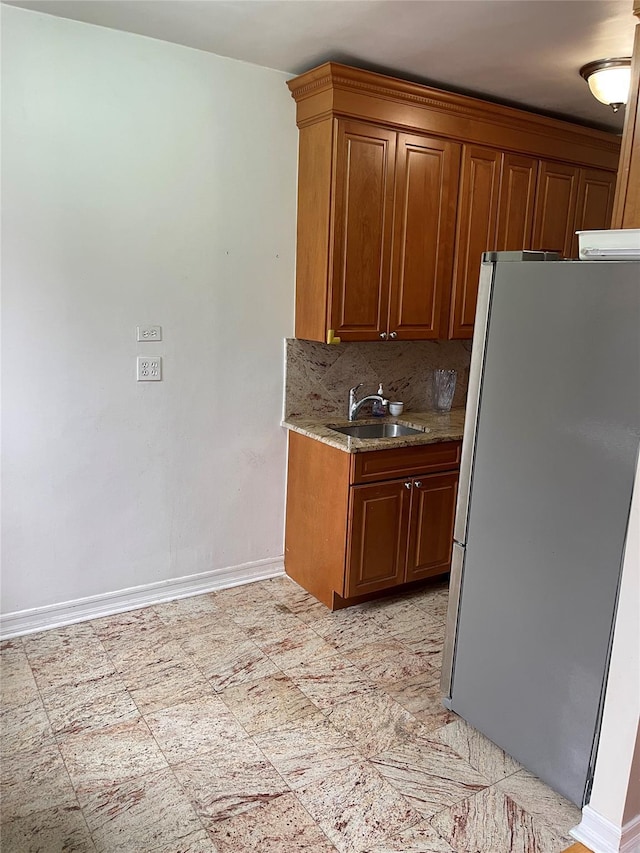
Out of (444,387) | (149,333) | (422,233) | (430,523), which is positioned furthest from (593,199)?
(149,333)

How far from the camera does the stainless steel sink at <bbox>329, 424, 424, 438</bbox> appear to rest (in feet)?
11.6

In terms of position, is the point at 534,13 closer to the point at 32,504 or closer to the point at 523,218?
the point at 523,218

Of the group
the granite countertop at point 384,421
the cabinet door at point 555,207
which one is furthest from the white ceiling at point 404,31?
the granite countertop at point 384,421

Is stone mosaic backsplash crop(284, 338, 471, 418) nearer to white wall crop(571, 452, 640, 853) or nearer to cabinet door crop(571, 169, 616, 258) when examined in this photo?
cabinet door crop(571, 169, 616, 258)

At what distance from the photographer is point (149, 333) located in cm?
306

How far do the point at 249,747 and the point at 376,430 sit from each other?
1833 millimetres

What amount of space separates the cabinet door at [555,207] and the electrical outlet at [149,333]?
88.0 inches

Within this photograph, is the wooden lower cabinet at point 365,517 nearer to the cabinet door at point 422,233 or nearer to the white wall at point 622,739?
the cabinet door at point 422,233

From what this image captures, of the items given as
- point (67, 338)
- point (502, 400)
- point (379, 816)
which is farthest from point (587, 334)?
point (67, 338)

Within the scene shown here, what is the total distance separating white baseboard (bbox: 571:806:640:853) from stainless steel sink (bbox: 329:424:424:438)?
1.93 metres

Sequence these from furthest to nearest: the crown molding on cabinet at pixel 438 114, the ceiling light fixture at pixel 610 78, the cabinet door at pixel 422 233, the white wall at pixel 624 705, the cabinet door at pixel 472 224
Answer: the cabinet door at pixel 472 224 → the cabinet door at pixel 422 233 → the crown molding on cabinet at pixel 438 114 → the ceiling light fixture at pixel 610 78 → the white wall at pixel 624 705

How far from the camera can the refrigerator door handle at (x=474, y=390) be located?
2.22 metres

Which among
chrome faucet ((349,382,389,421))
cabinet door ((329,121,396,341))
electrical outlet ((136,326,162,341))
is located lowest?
chrome faucet ((349,382,389,421))

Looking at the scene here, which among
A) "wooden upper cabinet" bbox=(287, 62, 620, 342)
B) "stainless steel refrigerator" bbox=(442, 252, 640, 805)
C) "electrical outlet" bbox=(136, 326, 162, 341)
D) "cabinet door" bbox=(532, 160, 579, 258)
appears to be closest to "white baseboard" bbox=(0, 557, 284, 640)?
"electrical outlet" bbox=(136, 326, 162, 341)
